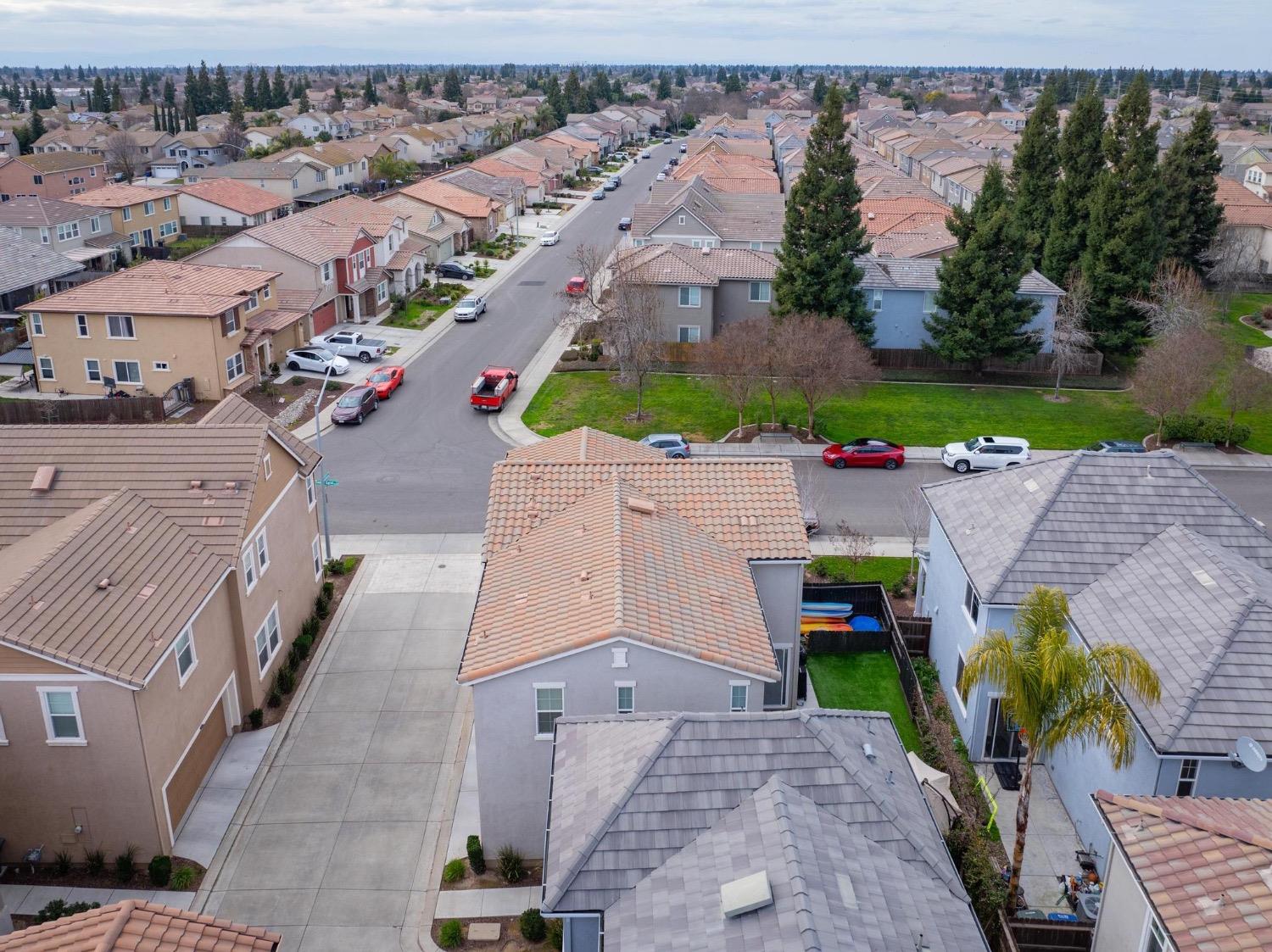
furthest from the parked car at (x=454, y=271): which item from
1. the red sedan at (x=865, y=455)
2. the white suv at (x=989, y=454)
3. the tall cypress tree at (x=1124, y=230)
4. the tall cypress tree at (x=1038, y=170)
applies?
the white suv at (x=989, y=454)

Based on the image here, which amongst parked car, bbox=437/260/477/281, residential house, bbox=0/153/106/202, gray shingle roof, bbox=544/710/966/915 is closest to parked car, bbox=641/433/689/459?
gray shingle roof, bbox=544/710/966/915

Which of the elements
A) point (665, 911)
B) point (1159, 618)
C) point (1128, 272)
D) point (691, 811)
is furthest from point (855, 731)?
point (1128, 272)

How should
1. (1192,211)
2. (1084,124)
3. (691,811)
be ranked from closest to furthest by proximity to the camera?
(691,811)
(1084,124)
(1192,211)

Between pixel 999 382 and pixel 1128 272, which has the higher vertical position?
pixel 1128 272

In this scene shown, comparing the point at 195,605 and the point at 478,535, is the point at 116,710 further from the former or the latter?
the point at 478,535

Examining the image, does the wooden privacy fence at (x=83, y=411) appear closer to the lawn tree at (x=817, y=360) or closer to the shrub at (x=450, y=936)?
the lawn tree at (x=817, y=360)

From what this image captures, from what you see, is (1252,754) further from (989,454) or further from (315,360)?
(315,360)
